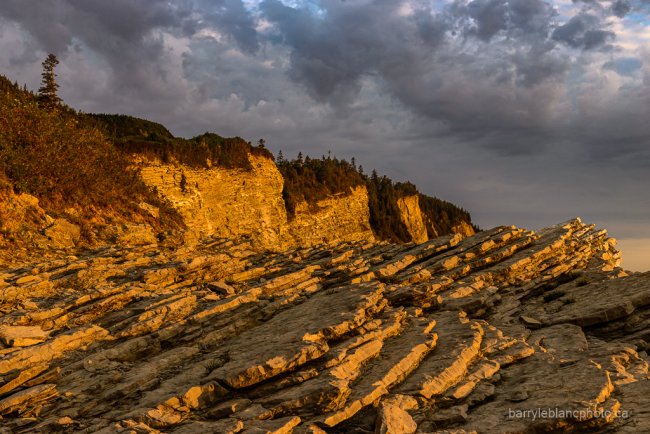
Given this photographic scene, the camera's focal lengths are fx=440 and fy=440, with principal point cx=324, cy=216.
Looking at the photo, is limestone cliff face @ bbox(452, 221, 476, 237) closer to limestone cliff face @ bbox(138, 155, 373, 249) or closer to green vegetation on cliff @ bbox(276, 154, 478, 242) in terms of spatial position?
green vegetation on cliff @ bbox(276, 154, 478, 242)

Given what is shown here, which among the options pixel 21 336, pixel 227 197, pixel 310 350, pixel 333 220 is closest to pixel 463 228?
pixel 333 220

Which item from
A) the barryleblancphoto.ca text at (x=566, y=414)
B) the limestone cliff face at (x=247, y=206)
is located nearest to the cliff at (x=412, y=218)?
the limestone cliff face at (x=247, y=206)

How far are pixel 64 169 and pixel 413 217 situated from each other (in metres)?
85.4

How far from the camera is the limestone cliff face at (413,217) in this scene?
102312 millimetres

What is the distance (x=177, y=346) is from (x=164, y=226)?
25548mm

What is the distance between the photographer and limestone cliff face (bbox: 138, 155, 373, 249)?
44.9 m

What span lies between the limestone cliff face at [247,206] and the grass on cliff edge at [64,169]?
5.41m

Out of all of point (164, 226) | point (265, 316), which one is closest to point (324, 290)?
point (265, 316)

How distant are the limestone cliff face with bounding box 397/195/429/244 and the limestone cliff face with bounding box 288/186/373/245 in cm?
2404

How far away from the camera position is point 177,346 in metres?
13.8

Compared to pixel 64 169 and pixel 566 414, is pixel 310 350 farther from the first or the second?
pixel 64 169

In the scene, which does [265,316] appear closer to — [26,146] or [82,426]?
[82,426]

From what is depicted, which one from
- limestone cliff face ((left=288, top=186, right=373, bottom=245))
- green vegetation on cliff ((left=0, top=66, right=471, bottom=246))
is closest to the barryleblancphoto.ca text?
green vegetation on cliff ((left=0, top=66, right=471, bottom=246))

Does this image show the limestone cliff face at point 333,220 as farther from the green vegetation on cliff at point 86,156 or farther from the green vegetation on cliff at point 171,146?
the green vegetation on cliff at point 171,146
